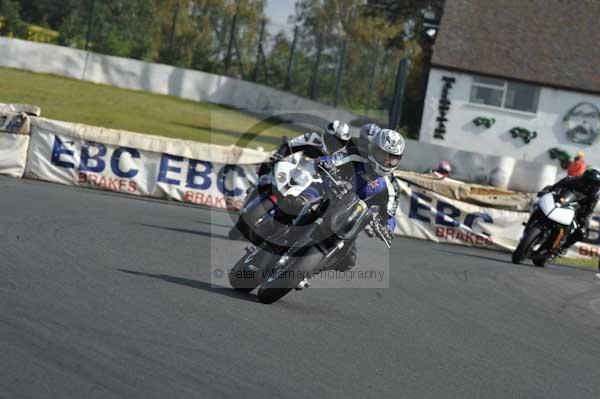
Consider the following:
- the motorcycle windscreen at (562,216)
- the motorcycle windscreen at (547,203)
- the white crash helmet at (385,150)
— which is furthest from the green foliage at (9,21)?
the white crash helmet at (385,150)

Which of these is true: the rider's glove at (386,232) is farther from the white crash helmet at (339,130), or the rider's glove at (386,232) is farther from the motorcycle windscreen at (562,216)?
the motorcycle windscreen at (562,216)

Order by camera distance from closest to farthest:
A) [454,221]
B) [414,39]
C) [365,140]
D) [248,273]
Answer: [248,273], [365,140], [454,221], [414,39]

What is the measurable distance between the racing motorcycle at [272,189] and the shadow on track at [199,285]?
0.46 meters

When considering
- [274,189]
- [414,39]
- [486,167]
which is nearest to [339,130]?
[274,189]

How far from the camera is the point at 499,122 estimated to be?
37.9m

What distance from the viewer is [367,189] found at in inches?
330

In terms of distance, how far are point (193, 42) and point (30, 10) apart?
8.84 m

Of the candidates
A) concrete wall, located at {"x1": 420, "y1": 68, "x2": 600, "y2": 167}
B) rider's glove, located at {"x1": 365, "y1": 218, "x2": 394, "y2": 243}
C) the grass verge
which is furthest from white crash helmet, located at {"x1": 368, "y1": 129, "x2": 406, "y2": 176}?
concrete wall, located at {"x1": 420, "y1": 68, "x2": 600, "y2": 167}

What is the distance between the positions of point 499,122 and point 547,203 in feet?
77.7

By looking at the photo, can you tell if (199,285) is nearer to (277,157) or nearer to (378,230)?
(378,230)

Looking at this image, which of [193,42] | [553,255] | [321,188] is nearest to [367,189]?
[321,188]

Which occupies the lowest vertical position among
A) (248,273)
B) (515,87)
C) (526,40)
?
(248,273)

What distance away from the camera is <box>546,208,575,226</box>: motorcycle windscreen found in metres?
14.5

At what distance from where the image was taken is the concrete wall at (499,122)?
37469mm
